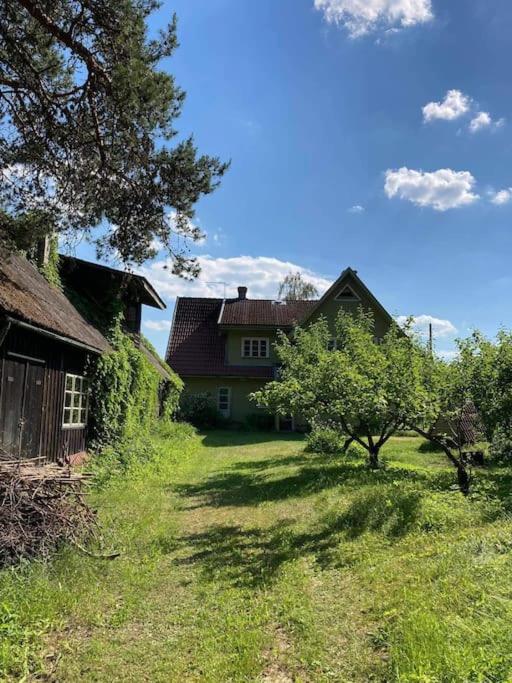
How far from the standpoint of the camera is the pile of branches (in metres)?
5.43

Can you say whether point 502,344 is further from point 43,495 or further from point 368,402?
point 43,495

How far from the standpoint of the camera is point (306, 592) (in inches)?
208

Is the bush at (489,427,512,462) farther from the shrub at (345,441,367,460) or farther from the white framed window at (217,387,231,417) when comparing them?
the white framed window at (217,387,231,417)

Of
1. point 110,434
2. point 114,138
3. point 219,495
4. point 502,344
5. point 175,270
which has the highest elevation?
point 114,138

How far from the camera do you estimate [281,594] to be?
5219mm

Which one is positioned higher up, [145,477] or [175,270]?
[175,270]

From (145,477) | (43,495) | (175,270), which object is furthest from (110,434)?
(43,495)

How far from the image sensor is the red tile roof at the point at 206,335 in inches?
1144

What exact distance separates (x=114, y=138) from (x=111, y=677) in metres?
7.10

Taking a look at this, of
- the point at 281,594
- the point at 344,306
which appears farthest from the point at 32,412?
the point at 344,306

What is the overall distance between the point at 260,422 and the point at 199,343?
628 centimetres

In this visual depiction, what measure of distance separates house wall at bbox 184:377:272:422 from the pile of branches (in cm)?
2230

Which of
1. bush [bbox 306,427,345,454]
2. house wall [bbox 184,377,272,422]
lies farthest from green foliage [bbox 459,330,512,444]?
house wall [bbox 184,377,272,422]

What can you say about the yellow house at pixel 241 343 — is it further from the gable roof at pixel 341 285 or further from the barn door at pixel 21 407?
the barn door at pixel 21 407
